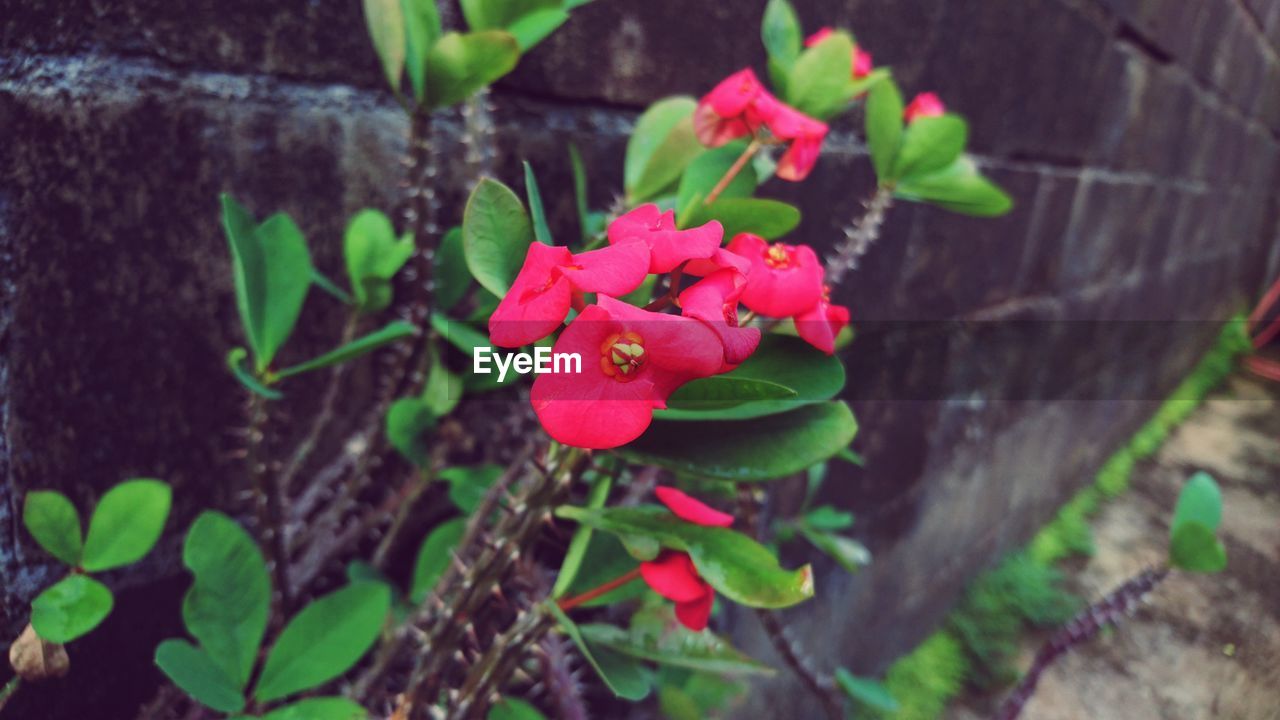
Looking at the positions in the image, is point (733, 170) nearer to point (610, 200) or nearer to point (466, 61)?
point (466, 61)

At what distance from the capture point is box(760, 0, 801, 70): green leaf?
2.43 feet

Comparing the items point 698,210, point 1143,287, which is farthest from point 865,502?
point 1143,287

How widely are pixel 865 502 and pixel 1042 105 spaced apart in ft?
3.08

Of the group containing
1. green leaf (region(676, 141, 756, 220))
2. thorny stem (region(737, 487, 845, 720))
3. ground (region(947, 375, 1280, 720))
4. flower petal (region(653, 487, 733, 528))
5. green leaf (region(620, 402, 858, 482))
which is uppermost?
green leaf (region(676, 141, 756, 220))

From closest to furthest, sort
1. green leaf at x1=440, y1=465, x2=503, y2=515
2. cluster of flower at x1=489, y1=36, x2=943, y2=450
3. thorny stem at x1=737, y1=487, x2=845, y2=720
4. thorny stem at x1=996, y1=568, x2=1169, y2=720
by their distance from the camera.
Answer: cluster of flower at x1=489, y1=36, x2=943, y2=450, green leaf at x1=440, y1=465, x2=503, y2=515, thorny stem at x1=737, y1=487, x2=845, y2=720, thorny stem at x1=996, y1=568, x2=1169, y2=720

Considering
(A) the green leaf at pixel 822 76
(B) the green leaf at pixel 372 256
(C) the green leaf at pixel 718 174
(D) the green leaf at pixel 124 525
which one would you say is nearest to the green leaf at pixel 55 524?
(D) the green leaf at pixel 124 525

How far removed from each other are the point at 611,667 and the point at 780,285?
361 millimetres

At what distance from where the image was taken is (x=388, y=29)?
58 centimetres

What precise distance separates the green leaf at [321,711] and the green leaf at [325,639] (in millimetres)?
55

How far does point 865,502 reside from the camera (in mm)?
1672

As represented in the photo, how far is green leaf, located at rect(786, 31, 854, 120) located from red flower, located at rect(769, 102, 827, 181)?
133mm

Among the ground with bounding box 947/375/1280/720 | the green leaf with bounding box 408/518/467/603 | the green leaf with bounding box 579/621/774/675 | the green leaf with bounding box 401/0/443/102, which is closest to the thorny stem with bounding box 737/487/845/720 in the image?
the green leaf with bounding box 579/621/774/675

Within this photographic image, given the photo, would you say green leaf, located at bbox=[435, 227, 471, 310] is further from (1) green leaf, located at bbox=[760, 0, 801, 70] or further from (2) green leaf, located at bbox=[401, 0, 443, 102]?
(1) green leaf, located at bbox=[760, 0, 801, 70]

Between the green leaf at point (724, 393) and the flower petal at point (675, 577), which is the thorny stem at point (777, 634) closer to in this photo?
the flower petal at point (675, 577)
